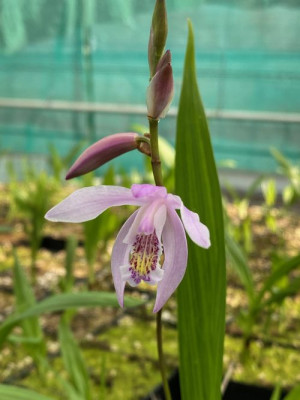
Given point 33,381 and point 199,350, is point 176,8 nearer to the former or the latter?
point 33,381

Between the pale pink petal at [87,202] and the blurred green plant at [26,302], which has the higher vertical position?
A: the pale pink petal at [87,202]

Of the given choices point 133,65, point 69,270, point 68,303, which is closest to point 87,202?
point 68,303

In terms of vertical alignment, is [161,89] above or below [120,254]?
above

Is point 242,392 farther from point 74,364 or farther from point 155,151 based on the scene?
point 155,151

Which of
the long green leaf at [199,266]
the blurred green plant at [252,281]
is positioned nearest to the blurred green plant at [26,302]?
the blurred green plant at [252,281]

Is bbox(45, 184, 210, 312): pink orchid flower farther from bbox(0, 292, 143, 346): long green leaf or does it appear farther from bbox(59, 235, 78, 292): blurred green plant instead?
bbox(59, 235, 78, 292): blurred green plant

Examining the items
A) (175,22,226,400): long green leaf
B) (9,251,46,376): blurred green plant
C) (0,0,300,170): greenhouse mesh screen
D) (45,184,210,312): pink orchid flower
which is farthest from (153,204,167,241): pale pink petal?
(0,0,300,170): greenhouse mesh screen

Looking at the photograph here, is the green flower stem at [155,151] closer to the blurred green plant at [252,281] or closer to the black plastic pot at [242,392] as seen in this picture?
the blurred green plant at [252,281]
